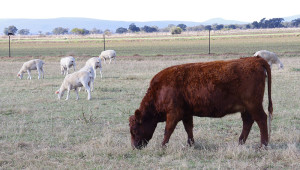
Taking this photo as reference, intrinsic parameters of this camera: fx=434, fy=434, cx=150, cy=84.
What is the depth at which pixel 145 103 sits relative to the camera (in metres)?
7.63

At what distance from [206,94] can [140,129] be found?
1332 millimetres

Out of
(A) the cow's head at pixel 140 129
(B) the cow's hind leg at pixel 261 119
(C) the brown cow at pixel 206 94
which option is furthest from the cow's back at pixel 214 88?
(A) the cow's head at pixel 140 129

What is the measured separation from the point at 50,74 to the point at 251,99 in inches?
689

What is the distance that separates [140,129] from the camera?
Answer: 25.0 ft

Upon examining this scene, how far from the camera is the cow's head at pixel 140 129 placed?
760 cm

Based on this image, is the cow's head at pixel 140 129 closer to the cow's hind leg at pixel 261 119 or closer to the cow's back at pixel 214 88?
the cow's back at pixel 214 88

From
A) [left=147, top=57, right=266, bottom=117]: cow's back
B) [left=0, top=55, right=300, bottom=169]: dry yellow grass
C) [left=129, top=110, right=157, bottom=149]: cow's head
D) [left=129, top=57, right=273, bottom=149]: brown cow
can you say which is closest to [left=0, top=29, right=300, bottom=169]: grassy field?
[left=0, top=55, right=300, bottom=169]: dry yellow grass

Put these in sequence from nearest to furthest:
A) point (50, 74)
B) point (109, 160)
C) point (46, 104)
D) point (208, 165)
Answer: point (208, 165) → point (109, 160) → point (46, 104) → point (50, 74)

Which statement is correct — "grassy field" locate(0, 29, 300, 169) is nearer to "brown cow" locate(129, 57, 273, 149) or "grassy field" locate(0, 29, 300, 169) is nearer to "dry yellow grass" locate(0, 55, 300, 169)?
"dry yellow grass" locate(0, 55, 300, 169)

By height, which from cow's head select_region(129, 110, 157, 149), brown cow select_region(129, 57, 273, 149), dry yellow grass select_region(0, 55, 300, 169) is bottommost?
dry yellow grass select_region(0, 55, 300, 169)

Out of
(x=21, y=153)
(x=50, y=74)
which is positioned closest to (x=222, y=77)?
(x=21, y=153)

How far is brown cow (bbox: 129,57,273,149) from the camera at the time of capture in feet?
23.5

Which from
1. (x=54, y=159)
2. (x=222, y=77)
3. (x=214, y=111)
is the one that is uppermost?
(x=222, y=77)

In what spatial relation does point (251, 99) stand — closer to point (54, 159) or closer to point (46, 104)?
point (54, 159)
